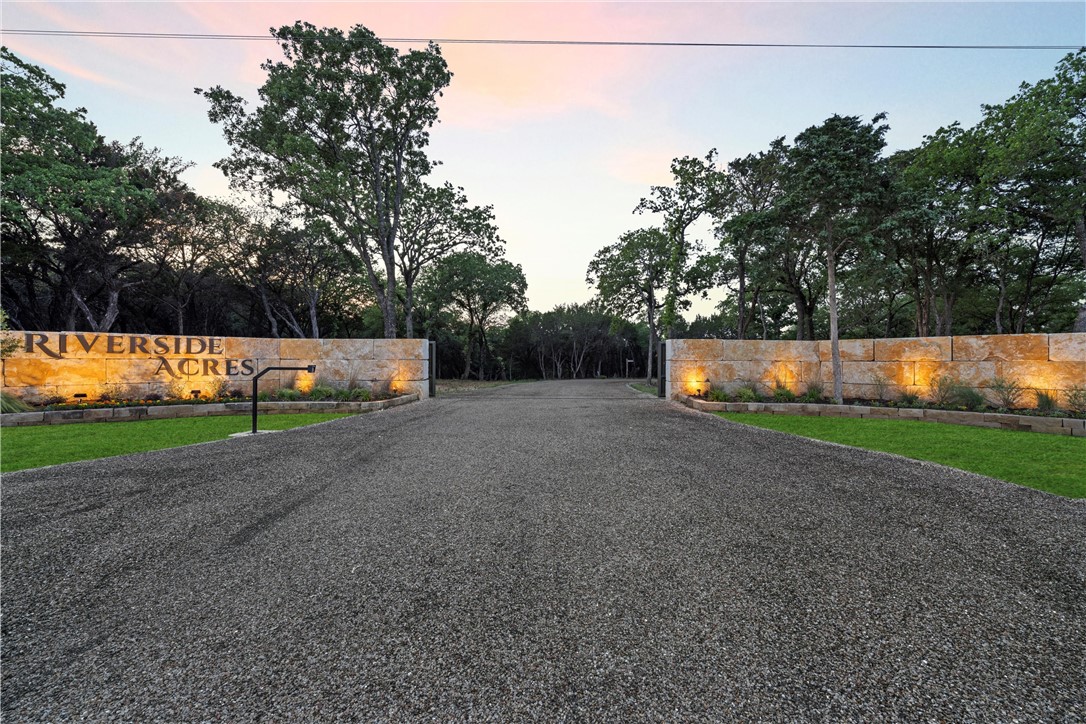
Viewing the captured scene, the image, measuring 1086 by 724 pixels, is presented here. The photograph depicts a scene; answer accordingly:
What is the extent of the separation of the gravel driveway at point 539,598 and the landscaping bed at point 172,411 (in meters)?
5.77

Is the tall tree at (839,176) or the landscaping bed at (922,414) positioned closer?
the landscaping bed at (922,414)

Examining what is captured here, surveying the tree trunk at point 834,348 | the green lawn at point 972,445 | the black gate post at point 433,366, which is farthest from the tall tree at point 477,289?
the green lawn at point 972,445

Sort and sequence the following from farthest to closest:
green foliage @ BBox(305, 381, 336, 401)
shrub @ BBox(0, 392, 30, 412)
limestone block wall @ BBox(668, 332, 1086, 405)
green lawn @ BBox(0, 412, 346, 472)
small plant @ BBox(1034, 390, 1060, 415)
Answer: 1. green foliage @ BBox(305, 381, 336, 401)
2. limestone block wall @ BBox(668, 332, 1086, 405)
3. small plant @ BBox(1034, 390, 1060, 415)
4. shrub @ BBox(0, 392, 30, 412)
5. green lawn @ BBox(0, 412, 346, 472)

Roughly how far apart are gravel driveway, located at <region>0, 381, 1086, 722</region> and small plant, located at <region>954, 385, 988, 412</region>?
291 inches

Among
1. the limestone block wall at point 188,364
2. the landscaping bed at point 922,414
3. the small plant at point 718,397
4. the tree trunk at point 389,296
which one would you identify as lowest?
the landscaping bed at point 922,414

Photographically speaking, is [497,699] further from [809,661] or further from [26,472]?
[26,472]

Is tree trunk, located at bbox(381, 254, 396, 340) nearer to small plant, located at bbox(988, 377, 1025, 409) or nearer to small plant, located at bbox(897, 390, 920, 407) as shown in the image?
small plant, located at bbox(897, 390, 920, 407)

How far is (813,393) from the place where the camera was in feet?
40.1

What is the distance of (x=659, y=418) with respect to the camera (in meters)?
9.29

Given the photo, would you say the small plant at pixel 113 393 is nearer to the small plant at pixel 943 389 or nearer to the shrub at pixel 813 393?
the shrub at pixel 813 393

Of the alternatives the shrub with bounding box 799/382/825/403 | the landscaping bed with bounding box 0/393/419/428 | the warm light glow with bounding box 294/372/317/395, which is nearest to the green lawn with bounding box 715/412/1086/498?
the shrub with bounding box 799/382/825/403

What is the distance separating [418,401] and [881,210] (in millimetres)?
15193

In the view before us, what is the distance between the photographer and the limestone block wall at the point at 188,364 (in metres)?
9.74

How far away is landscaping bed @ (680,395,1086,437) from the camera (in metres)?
7.60
